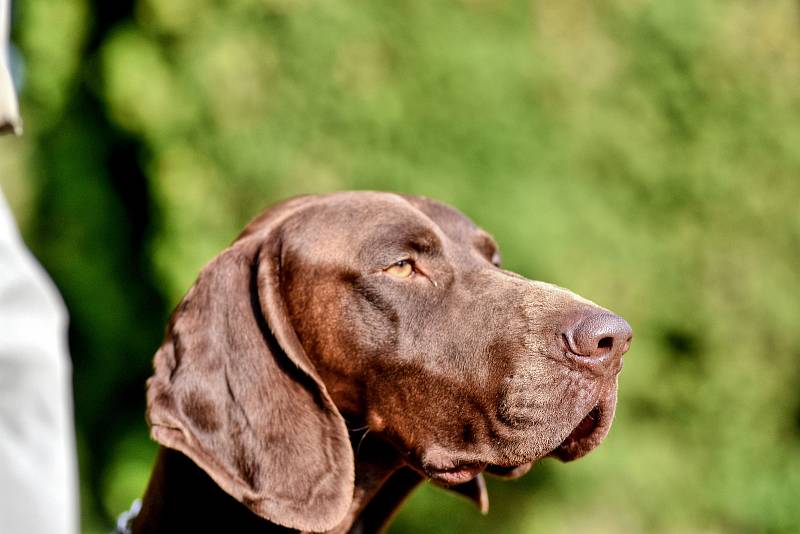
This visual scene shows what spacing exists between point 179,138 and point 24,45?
8.23 ft

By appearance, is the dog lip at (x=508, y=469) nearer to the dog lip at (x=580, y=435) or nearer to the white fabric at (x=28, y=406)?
the dog lip at (x=580, y=435)

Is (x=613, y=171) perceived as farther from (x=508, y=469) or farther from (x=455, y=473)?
(x=455, y=473)

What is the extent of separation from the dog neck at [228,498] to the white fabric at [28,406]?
25.1 inches

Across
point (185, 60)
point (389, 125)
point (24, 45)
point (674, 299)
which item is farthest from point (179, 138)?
point (674, 299)

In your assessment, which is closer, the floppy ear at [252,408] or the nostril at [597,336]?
the nostril at [597,336]

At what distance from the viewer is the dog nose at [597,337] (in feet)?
7.58

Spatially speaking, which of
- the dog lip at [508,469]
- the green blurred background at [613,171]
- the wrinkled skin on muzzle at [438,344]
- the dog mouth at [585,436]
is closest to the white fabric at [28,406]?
the wrinkled skin on muzzle at [438,344]

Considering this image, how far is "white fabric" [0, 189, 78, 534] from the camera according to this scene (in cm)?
186

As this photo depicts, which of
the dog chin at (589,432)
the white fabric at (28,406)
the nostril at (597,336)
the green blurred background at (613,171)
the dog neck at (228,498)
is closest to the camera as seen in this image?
the white fabric at (28,406)

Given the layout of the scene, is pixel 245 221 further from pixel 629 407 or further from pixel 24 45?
pixel 24 45

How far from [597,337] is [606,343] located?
0.04 meters

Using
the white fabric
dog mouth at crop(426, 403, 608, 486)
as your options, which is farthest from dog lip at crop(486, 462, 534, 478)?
the white fabric

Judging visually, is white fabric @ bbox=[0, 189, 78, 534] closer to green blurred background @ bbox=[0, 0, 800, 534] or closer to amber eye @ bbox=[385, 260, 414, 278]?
amber eye @ bbox=[385, 260, 414, 278]

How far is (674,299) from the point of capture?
228 inches
